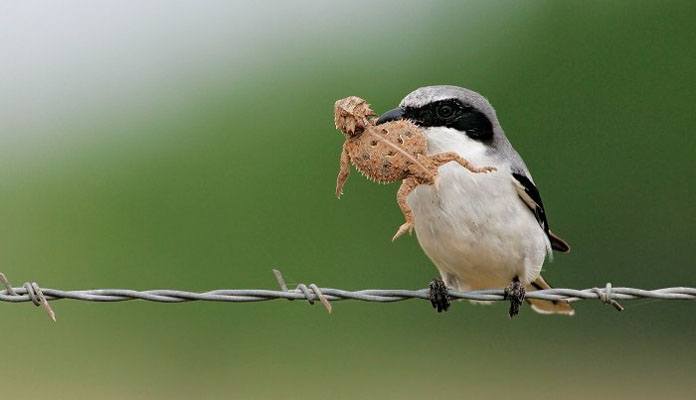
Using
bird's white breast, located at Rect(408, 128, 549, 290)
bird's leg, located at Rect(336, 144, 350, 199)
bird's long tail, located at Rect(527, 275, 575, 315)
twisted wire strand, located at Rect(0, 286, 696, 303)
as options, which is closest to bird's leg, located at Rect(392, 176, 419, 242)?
bird's leg, located at Rect(336, 144, 350, 199)

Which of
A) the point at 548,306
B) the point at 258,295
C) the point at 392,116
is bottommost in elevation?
the point at 258,295

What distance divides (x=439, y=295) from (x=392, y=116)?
1009 mm

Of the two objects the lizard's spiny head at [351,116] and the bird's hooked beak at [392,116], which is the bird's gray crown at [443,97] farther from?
the lizard's spiny head at [351,116]

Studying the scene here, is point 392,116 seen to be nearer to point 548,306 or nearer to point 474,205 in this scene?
point 474,205

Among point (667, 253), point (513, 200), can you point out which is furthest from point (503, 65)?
point (513, 200)

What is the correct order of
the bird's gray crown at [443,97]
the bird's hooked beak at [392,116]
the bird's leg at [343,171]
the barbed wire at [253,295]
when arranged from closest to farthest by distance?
the barbed wire at [253,295], the bird's leg at [343,171], the bird's hooked beak at [392,116], the bird's gray crown at [443,97]

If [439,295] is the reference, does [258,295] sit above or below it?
below

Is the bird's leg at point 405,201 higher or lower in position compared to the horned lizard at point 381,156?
lower

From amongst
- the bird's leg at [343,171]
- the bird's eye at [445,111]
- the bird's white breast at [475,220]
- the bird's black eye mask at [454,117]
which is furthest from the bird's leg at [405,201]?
the bird's eye at [445,111]

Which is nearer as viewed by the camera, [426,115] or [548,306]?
[426,115]

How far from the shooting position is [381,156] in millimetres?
5574

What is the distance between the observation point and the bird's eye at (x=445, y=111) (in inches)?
253

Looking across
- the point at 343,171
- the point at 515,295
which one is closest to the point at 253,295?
the point at 343,171

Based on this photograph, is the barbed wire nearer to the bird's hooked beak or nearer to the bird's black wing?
the bird's hooked beak
